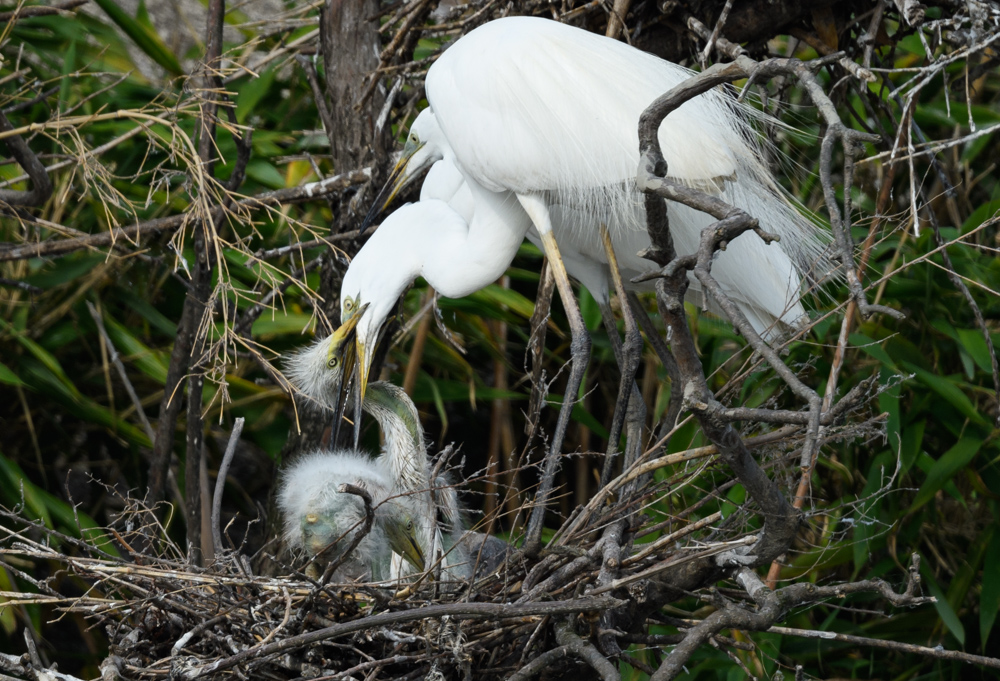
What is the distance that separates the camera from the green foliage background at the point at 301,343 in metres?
2.18

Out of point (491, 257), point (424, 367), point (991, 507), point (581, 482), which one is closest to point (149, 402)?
point (424, 367)

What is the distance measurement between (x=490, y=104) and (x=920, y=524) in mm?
1463

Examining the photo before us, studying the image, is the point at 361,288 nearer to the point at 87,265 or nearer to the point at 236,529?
the point at 87,265

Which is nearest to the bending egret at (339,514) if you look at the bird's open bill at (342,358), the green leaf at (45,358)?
the bird's open bill at (342,358)

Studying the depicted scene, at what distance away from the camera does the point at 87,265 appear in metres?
2.31

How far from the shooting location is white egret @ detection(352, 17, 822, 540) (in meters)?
1.45

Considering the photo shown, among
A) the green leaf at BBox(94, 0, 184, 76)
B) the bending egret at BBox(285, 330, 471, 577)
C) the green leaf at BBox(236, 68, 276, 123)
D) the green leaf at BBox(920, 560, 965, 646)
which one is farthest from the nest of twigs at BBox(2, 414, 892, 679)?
the green leaf at BBox(236, 68, 276, 123)

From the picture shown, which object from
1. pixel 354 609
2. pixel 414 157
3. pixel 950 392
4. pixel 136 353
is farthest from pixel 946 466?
pixel 136 353

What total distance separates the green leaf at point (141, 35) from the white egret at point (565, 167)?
937 millimetres

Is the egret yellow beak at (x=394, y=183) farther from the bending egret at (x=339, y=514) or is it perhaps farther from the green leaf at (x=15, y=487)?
the green leaf at (x=15, y=487)

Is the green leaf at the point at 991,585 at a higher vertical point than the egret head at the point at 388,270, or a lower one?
lower

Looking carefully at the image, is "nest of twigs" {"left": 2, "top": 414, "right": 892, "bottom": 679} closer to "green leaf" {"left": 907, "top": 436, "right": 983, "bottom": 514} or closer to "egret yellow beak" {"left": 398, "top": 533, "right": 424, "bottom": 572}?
"egret yellow beak" {"left": 398, "top": 533, "right": 424, "bottom": 572}

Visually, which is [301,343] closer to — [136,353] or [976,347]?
[136,353]

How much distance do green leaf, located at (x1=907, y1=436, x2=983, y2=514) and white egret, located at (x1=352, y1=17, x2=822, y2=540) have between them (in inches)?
25.9
